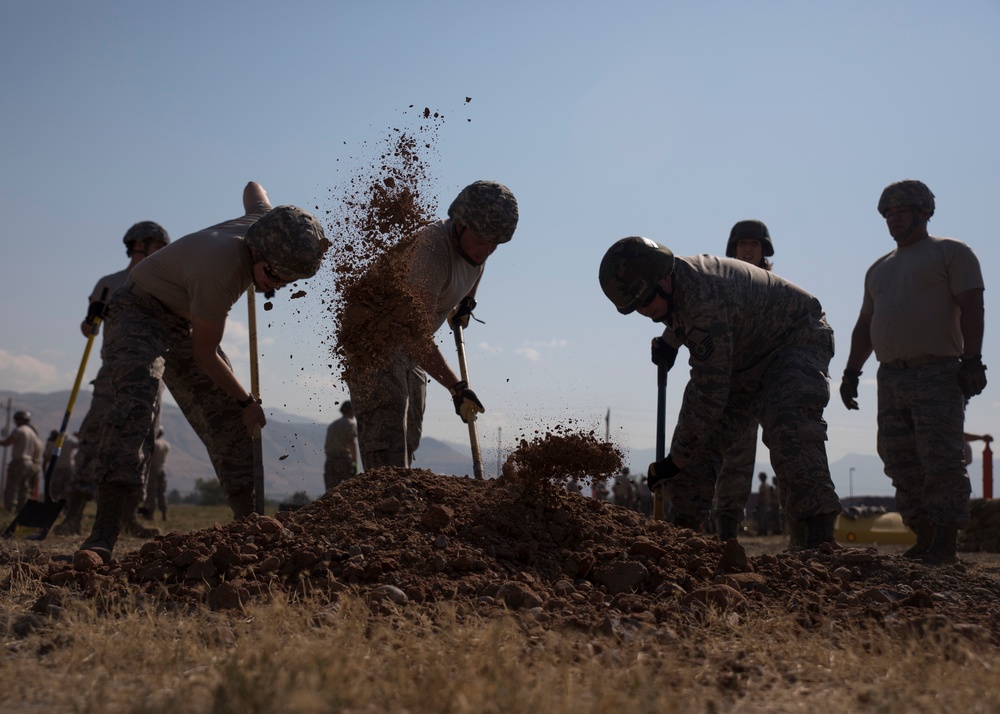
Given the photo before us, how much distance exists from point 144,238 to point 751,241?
17.1 feet

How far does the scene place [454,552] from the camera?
4.01 meters

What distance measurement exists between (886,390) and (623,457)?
276cm

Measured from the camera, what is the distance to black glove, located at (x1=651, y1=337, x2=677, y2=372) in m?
6.14

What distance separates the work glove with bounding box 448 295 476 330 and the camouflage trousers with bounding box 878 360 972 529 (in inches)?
123

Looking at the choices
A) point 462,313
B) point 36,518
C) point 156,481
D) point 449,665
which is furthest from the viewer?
point 156,481

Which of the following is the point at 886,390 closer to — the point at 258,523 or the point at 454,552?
the point at 454,552

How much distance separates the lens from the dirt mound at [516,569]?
3.42m

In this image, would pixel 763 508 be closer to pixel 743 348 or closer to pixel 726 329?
pixel 743 348

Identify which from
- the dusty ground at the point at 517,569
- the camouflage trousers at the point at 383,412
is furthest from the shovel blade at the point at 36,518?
the camouflage trousers at the point at 383,412

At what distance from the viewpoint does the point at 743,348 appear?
543 cm

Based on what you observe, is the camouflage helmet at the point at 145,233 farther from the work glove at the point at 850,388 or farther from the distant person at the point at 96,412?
the work glove at the point at 850,388

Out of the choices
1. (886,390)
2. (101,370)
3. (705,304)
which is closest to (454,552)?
(705,304)

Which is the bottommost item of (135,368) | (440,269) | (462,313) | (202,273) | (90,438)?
(90,438)

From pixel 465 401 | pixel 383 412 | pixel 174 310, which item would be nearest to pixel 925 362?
pixel 465 401
